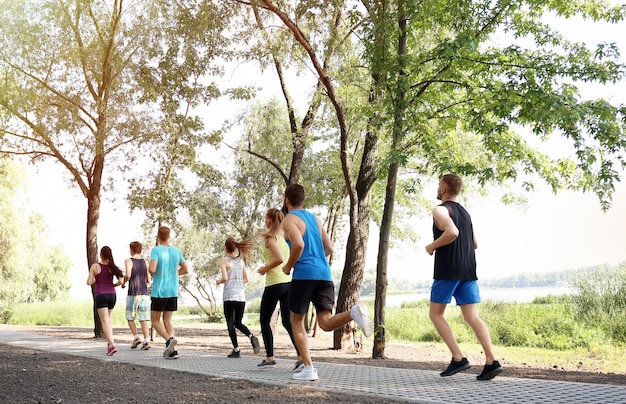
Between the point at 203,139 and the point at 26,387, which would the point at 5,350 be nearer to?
the point at 26,387

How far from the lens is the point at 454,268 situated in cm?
721

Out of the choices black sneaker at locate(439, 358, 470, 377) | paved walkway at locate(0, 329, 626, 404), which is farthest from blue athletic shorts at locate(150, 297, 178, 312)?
black sneaker at locate(439, 358, 470, 377)

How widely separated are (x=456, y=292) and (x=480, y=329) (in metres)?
0.48

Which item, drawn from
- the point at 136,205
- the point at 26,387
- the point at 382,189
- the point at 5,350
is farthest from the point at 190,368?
the point at 382,189

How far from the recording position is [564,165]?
15.8m

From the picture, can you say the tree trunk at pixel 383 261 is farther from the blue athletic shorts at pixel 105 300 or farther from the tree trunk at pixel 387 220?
the blue athletic shorts at pixel 105 300

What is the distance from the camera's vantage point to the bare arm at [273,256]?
8.41 m

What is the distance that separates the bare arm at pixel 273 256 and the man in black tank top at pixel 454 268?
6.89 feet

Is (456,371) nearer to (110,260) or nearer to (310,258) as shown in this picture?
(310,258)

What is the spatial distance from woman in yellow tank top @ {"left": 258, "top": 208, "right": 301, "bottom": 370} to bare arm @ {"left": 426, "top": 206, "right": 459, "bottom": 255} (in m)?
2.20

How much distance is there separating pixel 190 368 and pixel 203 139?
34.2ft

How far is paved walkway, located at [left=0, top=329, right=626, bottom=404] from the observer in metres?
6.35

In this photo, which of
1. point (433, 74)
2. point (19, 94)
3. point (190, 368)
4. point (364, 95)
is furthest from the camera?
point (19, 94)

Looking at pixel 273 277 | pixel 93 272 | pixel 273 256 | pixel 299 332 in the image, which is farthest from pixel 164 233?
pixel 299 332
